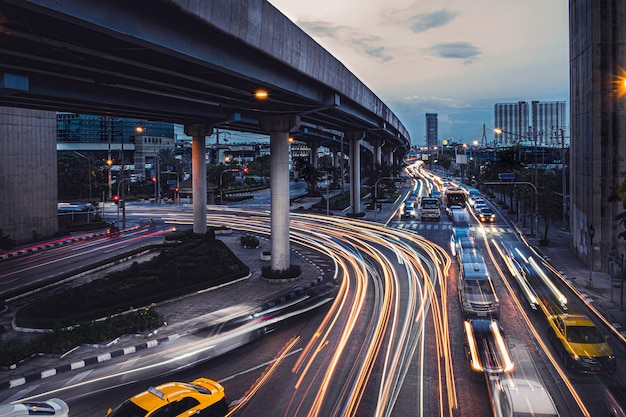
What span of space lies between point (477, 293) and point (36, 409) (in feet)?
52.4

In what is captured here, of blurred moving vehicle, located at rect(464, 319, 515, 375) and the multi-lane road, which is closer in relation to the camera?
the multi-lane road

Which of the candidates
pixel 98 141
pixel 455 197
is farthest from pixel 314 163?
pixel 98 141

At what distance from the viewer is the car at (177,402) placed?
1111 cm

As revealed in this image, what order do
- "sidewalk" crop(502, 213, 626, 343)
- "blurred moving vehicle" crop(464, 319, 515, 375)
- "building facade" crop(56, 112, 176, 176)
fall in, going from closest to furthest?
"blurred moving vehicle" crop(464, 319, 515, 375) → "sidewalk" crop(502, 213, 626, 343) → "building facade" crop(56, 112, 176, 176)

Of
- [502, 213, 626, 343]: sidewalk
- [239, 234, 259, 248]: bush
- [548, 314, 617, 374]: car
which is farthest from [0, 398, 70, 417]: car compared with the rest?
[239, 234, 259, 248]: bush

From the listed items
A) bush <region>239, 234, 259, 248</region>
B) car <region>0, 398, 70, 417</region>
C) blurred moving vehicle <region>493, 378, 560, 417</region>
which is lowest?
car <region>0, 398, 70, 417</region>

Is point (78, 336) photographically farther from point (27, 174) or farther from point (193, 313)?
point (27, 174)

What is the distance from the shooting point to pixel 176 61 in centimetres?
1658

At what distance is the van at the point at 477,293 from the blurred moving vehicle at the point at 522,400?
8.03 meters

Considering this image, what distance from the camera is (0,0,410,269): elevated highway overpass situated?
12.6 metres

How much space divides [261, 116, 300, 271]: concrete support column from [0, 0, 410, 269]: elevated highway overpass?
6cm

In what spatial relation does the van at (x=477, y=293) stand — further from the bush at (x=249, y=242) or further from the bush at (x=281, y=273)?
the bush at (x=249, y=242)

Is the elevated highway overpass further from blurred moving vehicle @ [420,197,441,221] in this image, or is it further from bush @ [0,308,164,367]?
blurred moving vehicle @ [420,197,441,221]


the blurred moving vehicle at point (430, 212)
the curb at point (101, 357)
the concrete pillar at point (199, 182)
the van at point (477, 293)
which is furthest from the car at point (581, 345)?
the blurred moving vehicle at point (430, 212)
